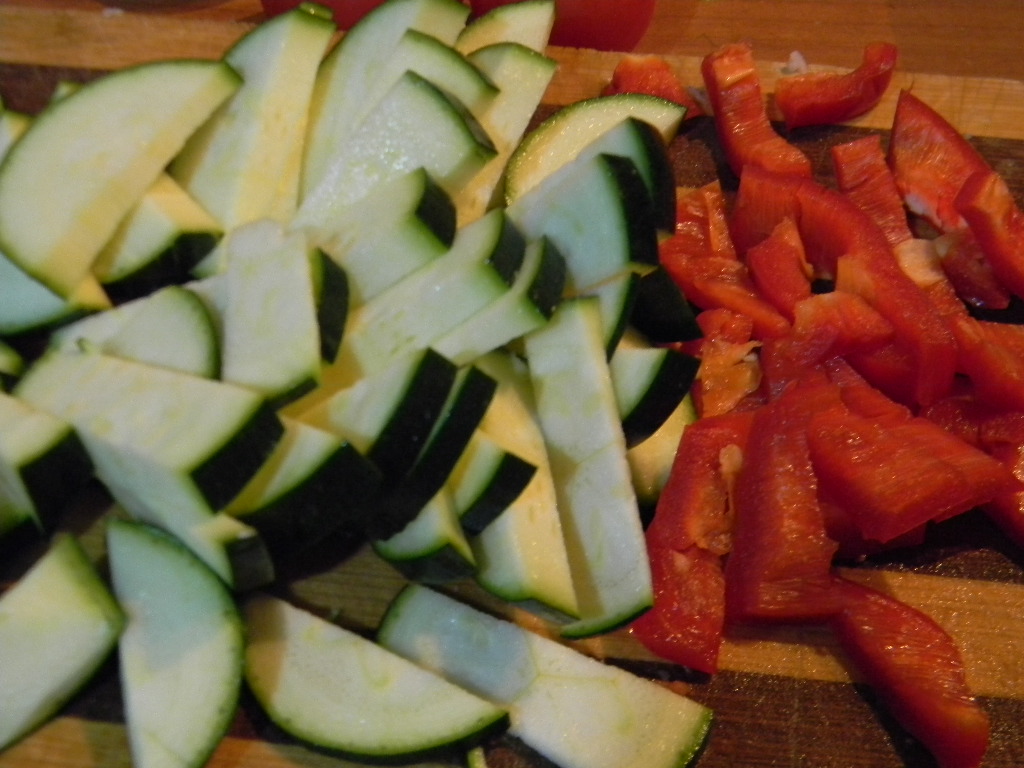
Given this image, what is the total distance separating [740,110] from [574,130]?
572 millimetres

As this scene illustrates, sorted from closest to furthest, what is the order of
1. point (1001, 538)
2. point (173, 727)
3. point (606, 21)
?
1. point (173, 727)
2. point (1001, 538)
3. point (606, 21)

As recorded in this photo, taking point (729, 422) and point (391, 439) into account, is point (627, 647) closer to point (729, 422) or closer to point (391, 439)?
point (729, 422)

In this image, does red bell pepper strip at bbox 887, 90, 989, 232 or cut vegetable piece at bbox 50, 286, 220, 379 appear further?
red bell pepper strip at bbox 887, 90, 989, 232

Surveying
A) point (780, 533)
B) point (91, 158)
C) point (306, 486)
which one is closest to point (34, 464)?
point (306, 486)

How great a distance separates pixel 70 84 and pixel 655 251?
1685 millimetres

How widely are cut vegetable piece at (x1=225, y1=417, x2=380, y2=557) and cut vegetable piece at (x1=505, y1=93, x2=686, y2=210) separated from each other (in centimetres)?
102

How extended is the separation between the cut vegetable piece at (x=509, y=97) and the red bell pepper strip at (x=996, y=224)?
Result: 1294mm

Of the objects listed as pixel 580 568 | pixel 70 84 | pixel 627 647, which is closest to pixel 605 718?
pixel 627 647

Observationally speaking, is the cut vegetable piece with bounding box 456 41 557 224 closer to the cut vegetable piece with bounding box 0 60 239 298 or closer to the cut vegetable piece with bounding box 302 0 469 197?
the cut vegetable piece with bounding box 302 0 469 197

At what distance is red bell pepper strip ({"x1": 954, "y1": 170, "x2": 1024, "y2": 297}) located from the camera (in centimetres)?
231

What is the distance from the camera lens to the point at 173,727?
1.67m

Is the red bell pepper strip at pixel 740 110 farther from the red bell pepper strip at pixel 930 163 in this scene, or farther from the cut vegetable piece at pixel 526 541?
the cut vegetable piece at pixel 526 541

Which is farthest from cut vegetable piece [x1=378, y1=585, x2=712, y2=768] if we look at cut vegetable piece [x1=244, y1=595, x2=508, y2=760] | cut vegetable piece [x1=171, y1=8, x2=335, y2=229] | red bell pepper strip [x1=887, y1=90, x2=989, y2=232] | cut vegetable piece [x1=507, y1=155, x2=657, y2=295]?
red bell pepper strip [x1=887, y1=90, x2=989, y2=232]

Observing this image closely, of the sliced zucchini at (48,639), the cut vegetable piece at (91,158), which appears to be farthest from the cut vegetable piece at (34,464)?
the cut vegetable piece at (91,158)
